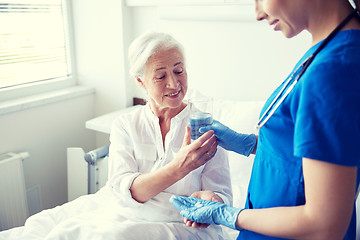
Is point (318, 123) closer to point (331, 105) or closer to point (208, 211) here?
point (331, 105)

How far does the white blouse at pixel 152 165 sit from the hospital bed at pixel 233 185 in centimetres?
30

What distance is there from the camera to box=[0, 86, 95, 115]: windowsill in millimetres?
2369

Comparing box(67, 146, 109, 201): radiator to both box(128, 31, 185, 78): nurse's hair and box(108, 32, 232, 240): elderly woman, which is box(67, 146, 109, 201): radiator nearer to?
box(108, 32, 232, 240): elderly woman

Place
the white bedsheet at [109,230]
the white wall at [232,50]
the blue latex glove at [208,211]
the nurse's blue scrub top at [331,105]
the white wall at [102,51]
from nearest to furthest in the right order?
the nurse's blue scrub top at [331,105], the blue latex glove at [208,211], the white bedsheet at [109,230], the white wall at [232,50], the white wall at [102,51]

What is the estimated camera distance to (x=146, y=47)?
1.52 meters

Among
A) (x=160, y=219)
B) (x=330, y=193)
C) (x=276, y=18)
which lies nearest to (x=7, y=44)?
(x=160, y=219)

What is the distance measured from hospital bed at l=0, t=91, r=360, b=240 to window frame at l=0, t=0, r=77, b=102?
2.30 ft

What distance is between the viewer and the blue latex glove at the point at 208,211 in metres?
1.09

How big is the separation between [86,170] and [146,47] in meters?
1.31

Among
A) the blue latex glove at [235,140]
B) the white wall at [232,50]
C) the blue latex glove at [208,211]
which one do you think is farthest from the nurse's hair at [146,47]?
the white wall at [232,50]

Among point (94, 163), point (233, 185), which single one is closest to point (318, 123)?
point (233, 185)

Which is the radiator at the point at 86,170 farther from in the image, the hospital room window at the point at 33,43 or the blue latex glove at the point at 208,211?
the blue latex glove at the point at 208,211

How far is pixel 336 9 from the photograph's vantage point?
843 millimetres

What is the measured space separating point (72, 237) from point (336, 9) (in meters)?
1.22
